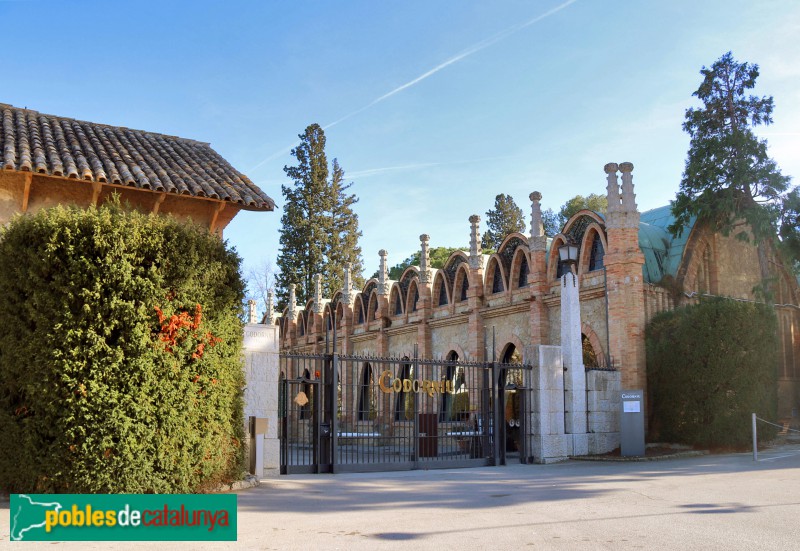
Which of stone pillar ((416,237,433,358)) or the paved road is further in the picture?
stone pillar ((416,237,433,358))

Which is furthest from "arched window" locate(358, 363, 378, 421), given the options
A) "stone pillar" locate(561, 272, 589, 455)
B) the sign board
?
the sign board

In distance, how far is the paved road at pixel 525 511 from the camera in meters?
8.11

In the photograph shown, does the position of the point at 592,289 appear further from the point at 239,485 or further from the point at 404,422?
the point at 239,485

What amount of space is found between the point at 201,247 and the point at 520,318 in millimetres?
17431

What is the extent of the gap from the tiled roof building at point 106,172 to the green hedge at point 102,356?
2378 millimetres

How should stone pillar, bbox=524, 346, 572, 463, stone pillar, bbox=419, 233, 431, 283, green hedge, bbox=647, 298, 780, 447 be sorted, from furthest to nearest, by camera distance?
stone pillar, bbox=419, 233, 431, 283
green hedge, bbox=647, 298, 780, 447
stone pillar, bbox=524, 346, 572, 463

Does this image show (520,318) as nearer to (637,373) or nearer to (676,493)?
(637,373)

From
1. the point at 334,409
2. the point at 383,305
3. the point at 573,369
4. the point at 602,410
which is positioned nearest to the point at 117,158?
the point at 334,409

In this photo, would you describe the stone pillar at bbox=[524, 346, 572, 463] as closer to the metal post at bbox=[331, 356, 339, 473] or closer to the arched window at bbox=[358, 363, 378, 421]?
the arched window at bbox=[358, 363, 378, 421]

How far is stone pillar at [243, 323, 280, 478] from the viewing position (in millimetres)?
13719

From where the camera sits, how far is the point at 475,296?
28547mm

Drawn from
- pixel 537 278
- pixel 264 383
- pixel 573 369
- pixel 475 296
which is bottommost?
pixel 264 383

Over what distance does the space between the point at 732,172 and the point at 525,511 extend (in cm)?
1802

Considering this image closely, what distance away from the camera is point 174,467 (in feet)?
34.2
